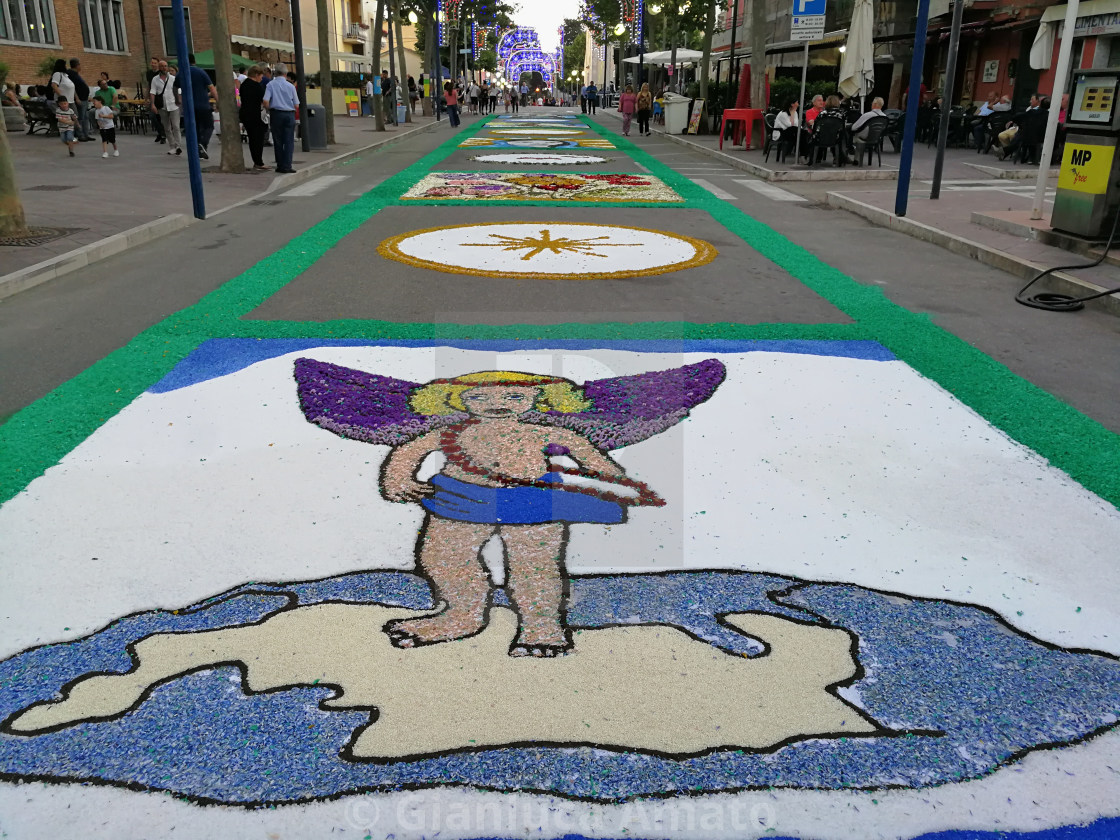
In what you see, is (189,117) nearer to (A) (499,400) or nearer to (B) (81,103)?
(A) (499,400)

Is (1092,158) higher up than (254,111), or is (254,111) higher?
(254,111)

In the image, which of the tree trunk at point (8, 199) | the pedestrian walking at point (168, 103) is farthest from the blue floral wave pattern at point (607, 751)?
the pedestrian walking at point (168, 103)

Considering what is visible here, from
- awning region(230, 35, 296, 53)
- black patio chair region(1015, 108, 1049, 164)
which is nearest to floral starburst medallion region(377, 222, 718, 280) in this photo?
black patio chair region(1015, 108, 1049, 164)

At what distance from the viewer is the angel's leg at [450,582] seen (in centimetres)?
282

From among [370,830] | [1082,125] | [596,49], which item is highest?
[596,49]

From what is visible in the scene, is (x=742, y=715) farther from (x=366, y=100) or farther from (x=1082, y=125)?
(x=366, y=100)

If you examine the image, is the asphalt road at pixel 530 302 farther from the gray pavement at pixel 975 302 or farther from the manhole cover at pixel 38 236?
the manhole cover at pixel 38 236

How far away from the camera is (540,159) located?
2081cm

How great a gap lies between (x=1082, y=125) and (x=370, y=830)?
974 cm

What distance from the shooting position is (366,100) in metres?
45.2

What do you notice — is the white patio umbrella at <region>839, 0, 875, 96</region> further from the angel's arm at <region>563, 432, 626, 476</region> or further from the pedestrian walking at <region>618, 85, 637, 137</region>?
the angel's arm at <region>563, 432, 626, 476</region>

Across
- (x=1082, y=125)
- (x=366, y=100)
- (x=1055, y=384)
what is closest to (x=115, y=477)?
(x=1055, y=384)

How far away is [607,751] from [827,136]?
17350 millimetres

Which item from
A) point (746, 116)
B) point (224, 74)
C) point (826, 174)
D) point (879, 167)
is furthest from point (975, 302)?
point (746, 116)
